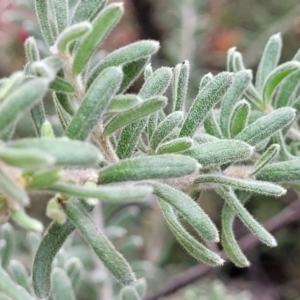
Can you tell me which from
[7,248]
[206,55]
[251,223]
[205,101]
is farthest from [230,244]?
[206,55]

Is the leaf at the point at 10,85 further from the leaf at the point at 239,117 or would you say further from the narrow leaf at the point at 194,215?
the leaf at the point at 239,117

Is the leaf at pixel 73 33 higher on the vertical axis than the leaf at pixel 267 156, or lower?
higher

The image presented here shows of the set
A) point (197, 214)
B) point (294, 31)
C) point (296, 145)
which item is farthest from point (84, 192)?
point (294, 31)

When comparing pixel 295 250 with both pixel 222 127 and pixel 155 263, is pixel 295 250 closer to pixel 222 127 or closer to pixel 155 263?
pixel 155 263

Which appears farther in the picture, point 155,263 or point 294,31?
point 294,31

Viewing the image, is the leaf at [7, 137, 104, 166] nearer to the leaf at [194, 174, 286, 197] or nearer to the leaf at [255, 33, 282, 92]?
the leaf at [194, 174, 286, 197]

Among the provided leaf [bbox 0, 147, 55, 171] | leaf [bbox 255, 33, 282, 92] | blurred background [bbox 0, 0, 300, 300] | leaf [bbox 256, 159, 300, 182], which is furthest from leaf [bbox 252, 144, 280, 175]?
blurred background [bbox 0, 0, 300, 300]

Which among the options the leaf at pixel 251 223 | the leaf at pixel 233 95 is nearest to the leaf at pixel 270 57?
the leaf at pixel 233 95
